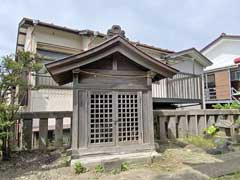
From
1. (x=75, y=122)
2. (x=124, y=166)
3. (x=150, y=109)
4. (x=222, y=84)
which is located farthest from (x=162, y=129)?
(x=222, y=84)

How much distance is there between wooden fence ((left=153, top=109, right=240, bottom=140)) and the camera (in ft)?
23.1

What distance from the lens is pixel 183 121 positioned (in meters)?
7.43

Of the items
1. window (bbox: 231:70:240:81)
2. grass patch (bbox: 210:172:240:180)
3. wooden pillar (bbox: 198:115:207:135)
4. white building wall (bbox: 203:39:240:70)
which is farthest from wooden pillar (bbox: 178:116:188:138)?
window (bbox: 231:70:240:81)

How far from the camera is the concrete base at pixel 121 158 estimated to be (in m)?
4.29

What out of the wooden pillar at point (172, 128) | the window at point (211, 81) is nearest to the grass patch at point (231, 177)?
the wooden pillar at point (172, 128)

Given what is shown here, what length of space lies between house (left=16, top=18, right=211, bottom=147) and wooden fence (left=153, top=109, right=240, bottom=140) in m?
1.50

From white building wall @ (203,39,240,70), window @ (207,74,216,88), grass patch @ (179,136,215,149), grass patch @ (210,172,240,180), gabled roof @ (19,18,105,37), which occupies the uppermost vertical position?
white building wall @ (203,39,240,70)

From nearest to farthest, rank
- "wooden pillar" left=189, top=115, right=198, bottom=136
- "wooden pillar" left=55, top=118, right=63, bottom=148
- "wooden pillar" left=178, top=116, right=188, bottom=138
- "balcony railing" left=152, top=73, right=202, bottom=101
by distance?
"wooden pillar" left=55, top=118, right=63, bottom=148 < "wooden pillar" left=178, top=116, right=188, bottom=138 < "wooden pillar" left=189, top=115, right=198, bottom=136 < "balcony railing" left=152, top=73, right=202, bottom=101

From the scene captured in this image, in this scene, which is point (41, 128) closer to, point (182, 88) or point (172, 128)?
point (172, 128)

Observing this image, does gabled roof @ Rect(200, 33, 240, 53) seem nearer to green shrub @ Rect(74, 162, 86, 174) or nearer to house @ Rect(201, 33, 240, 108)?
house @ Rect(201, 33, 240, 108)

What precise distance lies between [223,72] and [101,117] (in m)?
15.4

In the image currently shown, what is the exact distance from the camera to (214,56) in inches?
719

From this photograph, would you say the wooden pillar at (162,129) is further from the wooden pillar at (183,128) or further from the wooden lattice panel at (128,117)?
the wooden lattice panel at (128,117)

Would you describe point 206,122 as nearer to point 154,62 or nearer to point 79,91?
point 154,62
